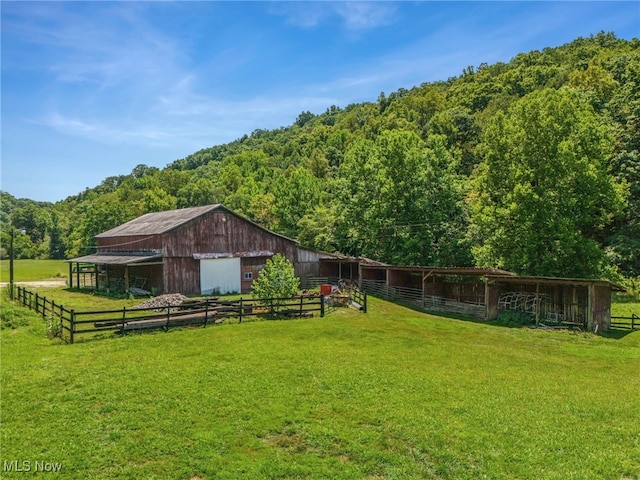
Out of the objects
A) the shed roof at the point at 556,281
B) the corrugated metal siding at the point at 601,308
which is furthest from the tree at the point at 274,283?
the corrugated metal siding at the point at 601,308

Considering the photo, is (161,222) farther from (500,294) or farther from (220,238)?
(500,294)

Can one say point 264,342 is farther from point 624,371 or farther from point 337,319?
point 624,371

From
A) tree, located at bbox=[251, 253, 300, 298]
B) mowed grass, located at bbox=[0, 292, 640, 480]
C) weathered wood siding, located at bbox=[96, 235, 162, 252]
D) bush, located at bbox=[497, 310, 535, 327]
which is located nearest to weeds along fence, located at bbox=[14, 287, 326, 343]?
tree, located at bbox=[251, 253, 300, 298]

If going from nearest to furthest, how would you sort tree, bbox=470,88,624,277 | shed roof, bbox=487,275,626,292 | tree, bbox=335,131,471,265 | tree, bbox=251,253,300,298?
1. shed roof, bbox=487,275,626,292
2. tree, bbox=251,253,300,298
3. tree, bbox=470,88,624,277
4. tree, bbox=335,131,471,265

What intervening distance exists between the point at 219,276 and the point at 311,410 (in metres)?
25.1

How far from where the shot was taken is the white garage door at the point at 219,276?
32.6 metres

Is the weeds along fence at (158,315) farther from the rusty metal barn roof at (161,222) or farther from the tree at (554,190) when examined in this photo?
the tree at (554,190)

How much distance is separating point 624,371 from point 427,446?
10163mm

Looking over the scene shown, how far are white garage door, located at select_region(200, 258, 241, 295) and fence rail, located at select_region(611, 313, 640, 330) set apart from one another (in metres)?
24.9

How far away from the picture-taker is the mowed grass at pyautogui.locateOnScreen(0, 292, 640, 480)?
7246 millimetres

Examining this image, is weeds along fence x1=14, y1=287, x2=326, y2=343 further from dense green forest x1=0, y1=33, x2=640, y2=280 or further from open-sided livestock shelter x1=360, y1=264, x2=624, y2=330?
dense green forest x1=0, y1=33, x2=640, y2=280

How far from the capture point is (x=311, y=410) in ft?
30.8

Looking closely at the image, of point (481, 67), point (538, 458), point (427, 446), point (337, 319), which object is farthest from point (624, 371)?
point (481, 67)

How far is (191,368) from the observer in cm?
1223
